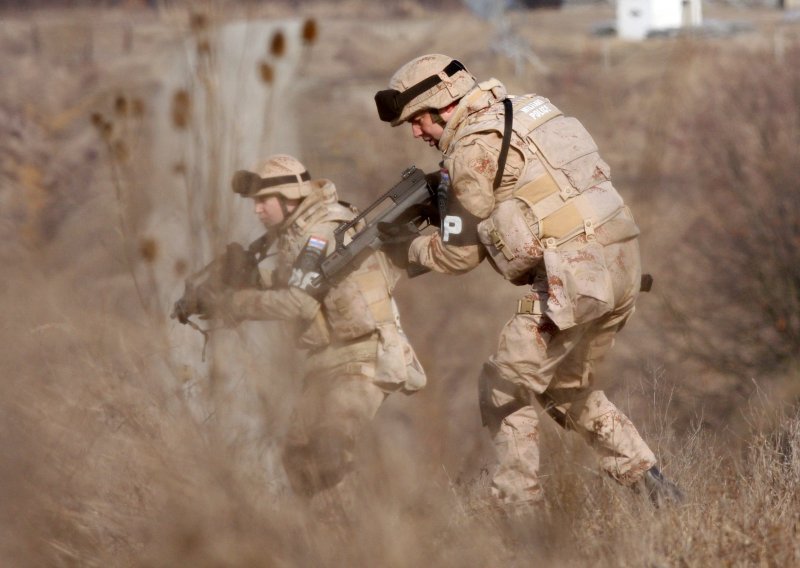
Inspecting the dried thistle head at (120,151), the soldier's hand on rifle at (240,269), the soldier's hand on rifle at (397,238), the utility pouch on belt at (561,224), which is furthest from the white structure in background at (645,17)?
the dried thistle head at (120,151)

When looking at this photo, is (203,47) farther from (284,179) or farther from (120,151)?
(284,179)

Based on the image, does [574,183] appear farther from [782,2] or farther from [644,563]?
[782,2]

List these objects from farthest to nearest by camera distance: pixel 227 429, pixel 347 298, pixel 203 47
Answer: pixel 347 298
pixel 227 429
pixel 203 47

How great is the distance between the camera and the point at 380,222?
15.4 ft

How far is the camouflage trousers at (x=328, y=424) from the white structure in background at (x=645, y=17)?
26184 millimetres

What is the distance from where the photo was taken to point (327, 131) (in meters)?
18.5

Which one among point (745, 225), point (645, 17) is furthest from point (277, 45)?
point (645, 17)

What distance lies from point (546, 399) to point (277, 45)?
195 centimetres

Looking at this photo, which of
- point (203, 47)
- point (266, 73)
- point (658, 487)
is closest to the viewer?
point (203, 47)

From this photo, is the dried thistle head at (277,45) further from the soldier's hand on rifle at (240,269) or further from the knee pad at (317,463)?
the knee pad at (317,463)

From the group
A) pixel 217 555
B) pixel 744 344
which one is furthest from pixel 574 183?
pixel 744 344

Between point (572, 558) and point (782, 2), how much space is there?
36259 mm

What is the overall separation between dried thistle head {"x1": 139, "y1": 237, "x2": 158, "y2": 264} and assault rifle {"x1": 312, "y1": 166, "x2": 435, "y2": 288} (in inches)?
53.0

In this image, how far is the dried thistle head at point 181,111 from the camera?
3161 millimetres
